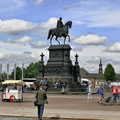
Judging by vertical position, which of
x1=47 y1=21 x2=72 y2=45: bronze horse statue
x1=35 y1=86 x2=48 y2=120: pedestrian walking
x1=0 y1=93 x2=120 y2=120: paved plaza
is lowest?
x1=0 y1=93 x2=120 y2=120: paved plaza

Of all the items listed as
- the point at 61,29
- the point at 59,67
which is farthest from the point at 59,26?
the point at 59,67

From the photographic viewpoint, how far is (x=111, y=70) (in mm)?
169625

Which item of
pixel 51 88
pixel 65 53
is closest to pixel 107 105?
pixel 51 88

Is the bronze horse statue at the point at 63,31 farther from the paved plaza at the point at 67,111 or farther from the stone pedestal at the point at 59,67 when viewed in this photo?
the paved plaza at the point at 67,111

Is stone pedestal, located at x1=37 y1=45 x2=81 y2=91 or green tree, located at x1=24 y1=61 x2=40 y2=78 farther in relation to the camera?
green tree, located at x1=24 y1=61 x2=40 y2=78

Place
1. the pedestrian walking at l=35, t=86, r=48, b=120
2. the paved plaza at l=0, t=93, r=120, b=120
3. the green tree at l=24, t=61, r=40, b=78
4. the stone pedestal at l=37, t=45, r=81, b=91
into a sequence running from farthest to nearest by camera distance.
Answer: the green tree at l=24, t=61, r=40, b=78 < the stone pedestal at l=37, t=45, r=81, b=91 < the paved plaza at l=0, t=93, r=120, b=120 < the pedestrian walking at l=35, t=86, r=48, b=120

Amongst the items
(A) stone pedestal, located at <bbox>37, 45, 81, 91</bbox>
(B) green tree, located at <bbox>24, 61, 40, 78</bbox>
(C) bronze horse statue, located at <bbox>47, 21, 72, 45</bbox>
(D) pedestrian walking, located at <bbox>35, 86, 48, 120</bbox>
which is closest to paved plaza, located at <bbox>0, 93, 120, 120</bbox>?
(D) pedestrian walking, located at <bbox>35, 86, 48, 120</bbox>

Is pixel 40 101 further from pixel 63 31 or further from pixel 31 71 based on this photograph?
pixel 31 71

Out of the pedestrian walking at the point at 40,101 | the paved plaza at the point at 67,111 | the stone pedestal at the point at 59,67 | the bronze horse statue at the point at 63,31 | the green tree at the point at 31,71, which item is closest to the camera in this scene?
the pedestrian walking at the point at 40,101

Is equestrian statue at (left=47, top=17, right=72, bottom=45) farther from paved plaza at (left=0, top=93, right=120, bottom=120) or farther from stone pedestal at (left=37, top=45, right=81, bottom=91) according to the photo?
paved plaza at (left=0, top=93, right=120, bottom=120)

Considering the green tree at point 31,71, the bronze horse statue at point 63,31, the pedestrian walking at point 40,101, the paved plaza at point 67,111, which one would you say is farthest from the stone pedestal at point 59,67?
the green tree at point 31,71

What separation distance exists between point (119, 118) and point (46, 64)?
34292 mm

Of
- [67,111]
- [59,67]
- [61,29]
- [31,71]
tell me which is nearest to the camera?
[67,111]

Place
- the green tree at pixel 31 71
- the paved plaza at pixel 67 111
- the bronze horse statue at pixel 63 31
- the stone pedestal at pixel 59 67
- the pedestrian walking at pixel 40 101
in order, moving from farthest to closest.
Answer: the green tree at pixel 31 71 < the bronze horse statue at pixel 63 31 < the stone pedestal at pixel 59 67 < the paved plaza at pixel 67 111 < the pedestrian walking at pixel 40 101
